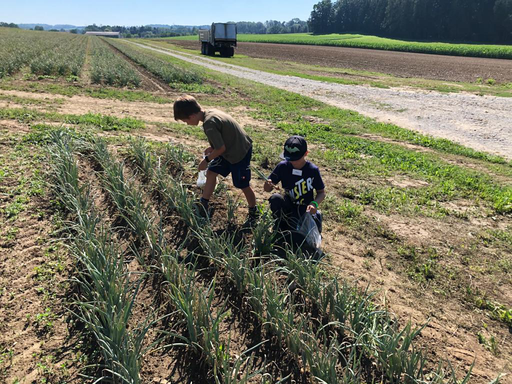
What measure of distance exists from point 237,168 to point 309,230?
1102mm

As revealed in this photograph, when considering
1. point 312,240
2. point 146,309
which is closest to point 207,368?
point 146,309

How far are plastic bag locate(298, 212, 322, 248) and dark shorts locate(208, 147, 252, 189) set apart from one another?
2.99 ft

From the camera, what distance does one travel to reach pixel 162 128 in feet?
26.3

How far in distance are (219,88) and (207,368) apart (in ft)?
44.9

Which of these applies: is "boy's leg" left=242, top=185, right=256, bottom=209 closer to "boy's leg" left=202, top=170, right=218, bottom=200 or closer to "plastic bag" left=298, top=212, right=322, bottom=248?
"boy's leg" left=202, top=170, right=218, bottom=200

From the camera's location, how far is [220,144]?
3.41m

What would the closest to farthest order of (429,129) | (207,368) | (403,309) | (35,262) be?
(207,368)
(403,309)
(35,262)
(429,129)

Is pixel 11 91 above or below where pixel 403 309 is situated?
above

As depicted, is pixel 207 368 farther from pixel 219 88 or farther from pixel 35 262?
pixel 219 88

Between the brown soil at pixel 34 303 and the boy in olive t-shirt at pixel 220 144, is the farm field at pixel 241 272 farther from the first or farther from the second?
the boy in olive t-shirt at pixel 220 144

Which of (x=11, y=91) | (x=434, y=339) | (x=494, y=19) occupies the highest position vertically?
(x=494, y=19)

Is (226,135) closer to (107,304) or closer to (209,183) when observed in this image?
(209,183)

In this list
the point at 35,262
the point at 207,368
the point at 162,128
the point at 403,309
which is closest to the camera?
the point at 207,368

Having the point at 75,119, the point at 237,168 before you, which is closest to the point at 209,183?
the point at 237,168
